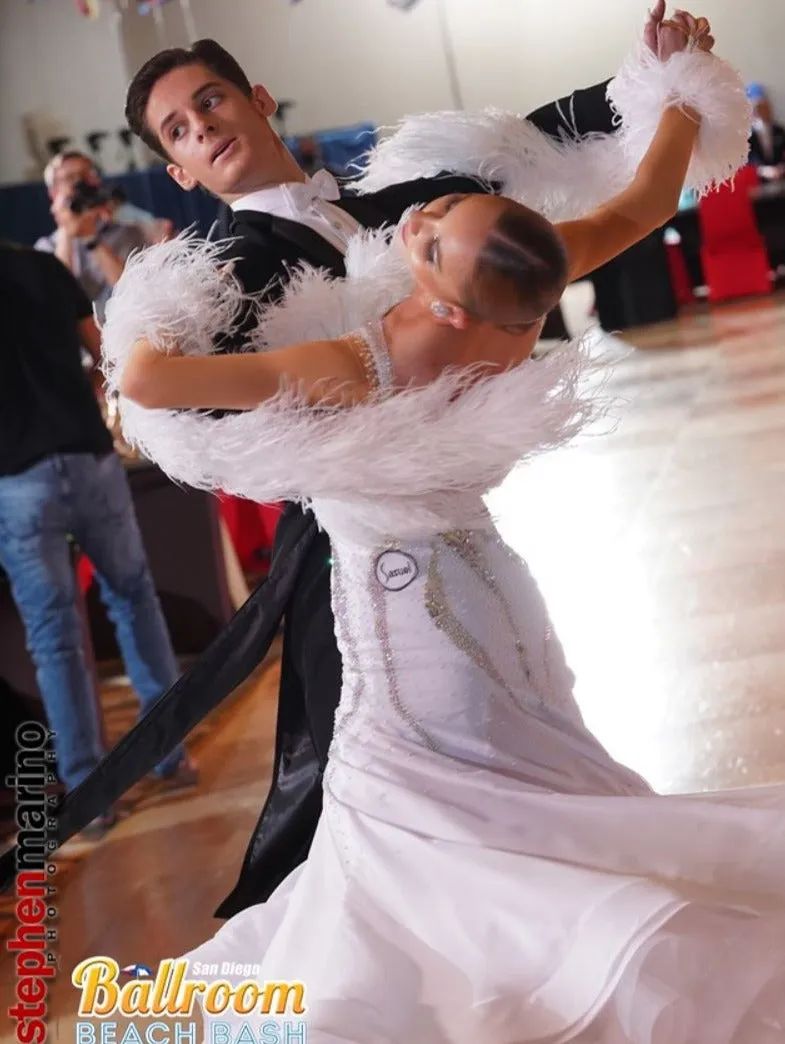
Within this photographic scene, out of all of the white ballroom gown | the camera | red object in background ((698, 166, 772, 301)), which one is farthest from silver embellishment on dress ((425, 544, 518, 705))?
red object in background ((698, 166, 772, 301))

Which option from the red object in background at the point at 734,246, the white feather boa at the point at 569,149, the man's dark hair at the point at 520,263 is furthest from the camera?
Result: the red object in background at the point at 734,246

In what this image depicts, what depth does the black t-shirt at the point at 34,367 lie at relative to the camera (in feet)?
10.5

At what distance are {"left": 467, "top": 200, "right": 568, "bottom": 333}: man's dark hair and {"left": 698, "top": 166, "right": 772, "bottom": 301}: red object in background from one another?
813 centimetres

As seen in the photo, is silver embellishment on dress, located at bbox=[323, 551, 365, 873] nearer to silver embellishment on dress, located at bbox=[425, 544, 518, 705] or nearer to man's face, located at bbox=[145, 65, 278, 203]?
silver embellishment on dress, located at bbox=[425, 544, 518, 705]

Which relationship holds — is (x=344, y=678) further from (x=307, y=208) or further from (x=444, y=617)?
(x=307, y=208)

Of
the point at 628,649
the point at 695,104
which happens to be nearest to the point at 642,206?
the point at 695,104

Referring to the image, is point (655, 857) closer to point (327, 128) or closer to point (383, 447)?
point (383, 447)

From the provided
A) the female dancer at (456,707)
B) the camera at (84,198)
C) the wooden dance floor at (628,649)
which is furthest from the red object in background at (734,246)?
the female dancer at (456,707)

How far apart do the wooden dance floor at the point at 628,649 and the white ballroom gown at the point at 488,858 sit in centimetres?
32

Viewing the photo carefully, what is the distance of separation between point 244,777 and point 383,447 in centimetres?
198

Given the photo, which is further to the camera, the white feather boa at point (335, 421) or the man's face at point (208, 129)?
the man's face at point (208, 129)

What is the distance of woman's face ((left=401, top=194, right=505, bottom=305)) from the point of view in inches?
58.3

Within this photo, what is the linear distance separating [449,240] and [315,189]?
478 mm

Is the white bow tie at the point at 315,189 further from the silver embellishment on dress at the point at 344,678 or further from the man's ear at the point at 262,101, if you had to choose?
the silver embellishment on dress at the point at 344,678
